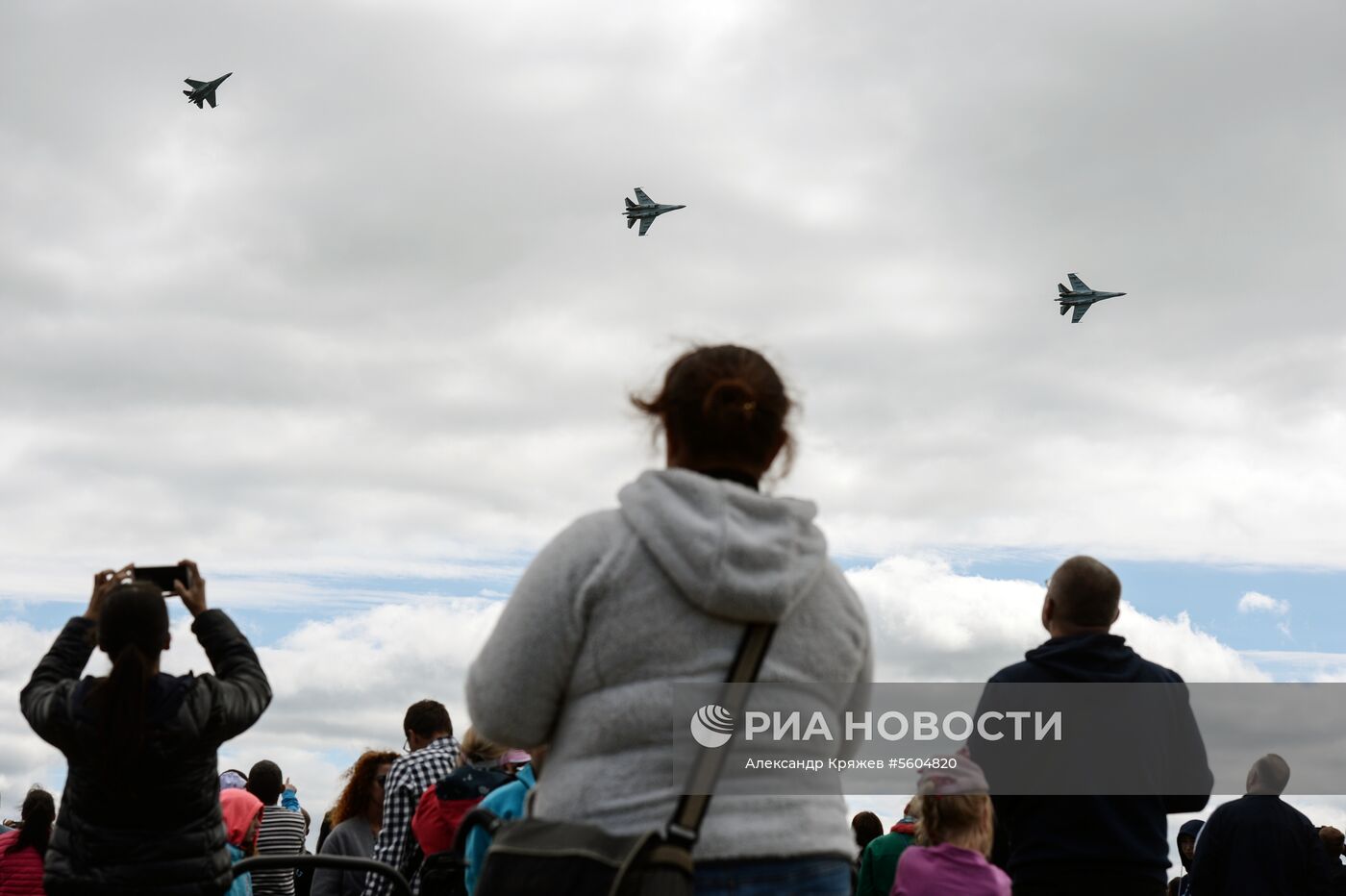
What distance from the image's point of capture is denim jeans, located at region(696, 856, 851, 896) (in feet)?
9.46

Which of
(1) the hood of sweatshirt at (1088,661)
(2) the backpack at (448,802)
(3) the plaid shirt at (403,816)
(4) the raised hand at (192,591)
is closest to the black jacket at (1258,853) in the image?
(1) the hood of sweatshirt at (1088,661)

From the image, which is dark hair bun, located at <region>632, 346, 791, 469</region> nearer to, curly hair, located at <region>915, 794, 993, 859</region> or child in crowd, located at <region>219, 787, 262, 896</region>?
curly hair, located at <region>915, 794, 993, 859</region>

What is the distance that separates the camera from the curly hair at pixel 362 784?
8539 millimetres

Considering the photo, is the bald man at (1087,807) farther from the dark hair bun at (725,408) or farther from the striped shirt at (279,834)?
the striped shirt at (279,834)

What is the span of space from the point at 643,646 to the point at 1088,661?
9.17 feet

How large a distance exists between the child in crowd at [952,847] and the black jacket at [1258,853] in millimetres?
3836

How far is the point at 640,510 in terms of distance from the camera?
9.92ft

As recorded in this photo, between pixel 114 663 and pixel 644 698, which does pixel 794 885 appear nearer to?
pixel 644 698

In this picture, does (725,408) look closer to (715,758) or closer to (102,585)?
(715,758)

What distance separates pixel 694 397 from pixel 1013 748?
102 inches

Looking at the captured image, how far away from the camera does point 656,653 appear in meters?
2.97

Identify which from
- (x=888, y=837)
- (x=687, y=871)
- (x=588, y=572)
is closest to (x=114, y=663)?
(x=588, y=572)

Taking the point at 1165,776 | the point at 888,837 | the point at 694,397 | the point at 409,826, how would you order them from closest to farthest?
the point at 694,397 < the point at 1165,776 < the point at 409,826 < the point at 888,837

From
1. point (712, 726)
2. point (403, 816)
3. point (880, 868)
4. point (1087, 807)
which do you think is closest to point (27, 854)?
point (403, 816)
